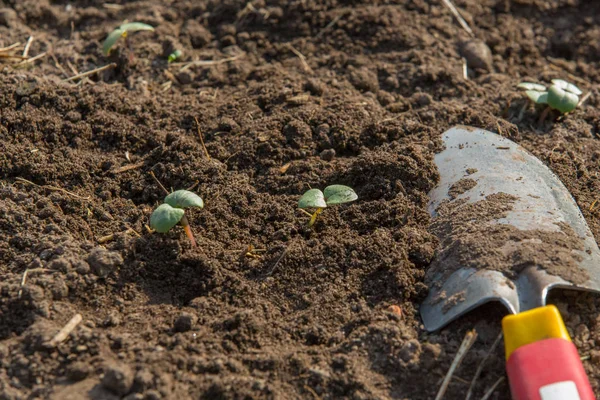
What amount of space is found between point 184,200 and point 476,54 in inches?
75.1

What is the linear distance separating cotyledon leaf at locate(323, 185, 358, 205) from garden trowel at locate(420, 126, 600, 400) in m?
0.36

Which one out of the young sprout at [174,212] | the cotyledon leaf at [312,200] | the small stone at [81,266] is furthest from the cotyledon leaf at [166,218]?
the cotyledon leaf at [312,200]

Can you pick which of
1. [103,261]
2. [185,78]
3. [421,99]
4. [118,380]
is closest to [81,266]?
[103,261]

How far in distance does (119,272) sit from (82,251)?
0.53 feet

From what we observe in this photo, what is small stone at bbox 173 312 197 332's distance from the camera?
2234mm

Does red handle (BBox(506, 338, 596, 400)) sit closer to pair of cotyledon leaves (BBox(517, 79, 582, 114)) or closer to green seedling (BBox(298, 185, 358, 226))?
green seedling (BBox(298, 185, 358, 226))

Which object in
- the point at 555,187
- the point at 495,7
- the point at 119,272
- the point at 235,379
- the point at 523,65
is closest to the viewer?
the point at 235,379

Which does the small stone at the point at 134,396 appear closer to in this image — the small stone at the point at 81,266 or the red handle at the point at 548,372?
the small stone at the point at 81,266

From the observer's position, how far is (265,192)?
9.11ft

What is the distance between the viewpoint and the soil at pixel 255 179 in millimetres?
2156

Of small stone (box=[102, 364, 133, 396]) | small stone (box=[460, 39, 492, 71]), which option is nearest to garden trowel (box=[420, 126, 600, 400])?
small stone (box=[460, 39, 492, 71])

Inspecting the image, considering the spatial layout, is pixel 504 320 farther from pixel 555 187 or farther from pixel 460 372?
pixel 555 187

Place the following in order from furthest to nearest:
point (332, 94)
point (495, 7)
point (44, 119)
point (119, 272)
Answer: point (495, 7) → point (332, 94) → point (44, 119) → point (119, 272)

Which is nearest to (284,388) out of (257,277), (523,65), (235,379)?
(235,379)
